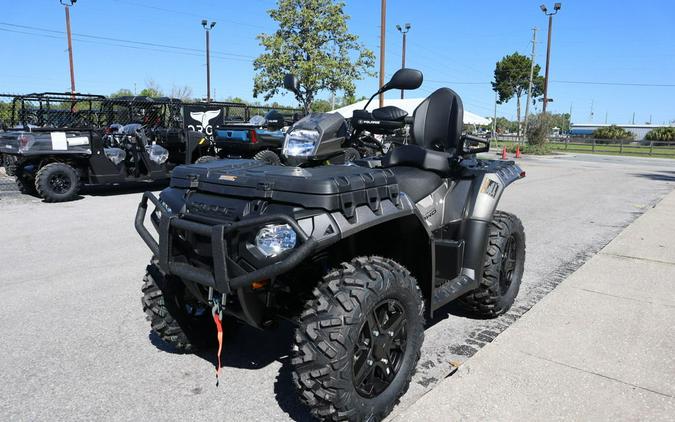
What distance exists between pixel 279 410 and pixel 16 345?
195 centimetres

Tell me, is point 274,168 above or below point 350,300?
above

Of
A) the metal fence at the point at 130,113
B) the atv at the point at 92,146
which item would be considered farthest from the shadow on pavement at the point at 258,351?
the metal fence at the point at 130,113

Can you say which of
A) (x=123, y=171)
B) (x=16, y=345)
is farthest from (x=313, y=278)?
(x=123, y=171)

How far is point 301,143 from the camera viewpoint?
2977 millimetres

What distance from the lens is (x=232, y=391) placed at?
287cm

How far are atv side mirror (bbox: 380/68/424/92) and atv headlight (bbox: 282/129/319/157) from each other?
53cm

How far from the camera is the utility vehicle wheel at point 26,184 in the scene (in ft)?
33.0

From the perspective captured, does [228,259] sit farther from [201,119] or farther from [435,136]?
[201,119]

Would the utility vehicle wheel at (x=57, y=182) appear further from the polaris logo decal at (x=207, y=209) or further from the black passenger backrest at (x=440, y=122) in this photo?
the polaris logo decal at (x=207, y=209)

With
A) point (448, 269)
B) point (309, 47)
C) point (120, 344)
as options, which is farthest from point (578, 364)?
point (309, 47)

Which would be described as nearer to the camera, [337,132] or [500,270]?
[337,132]

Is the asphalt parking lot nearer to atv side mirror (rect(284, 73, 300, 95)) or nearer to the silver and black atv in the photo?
the silver and black atv

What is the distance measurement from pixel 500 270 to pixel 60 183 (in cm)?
857

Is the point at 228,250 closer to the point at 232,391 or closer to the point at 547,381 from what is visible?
the point at 232,391
